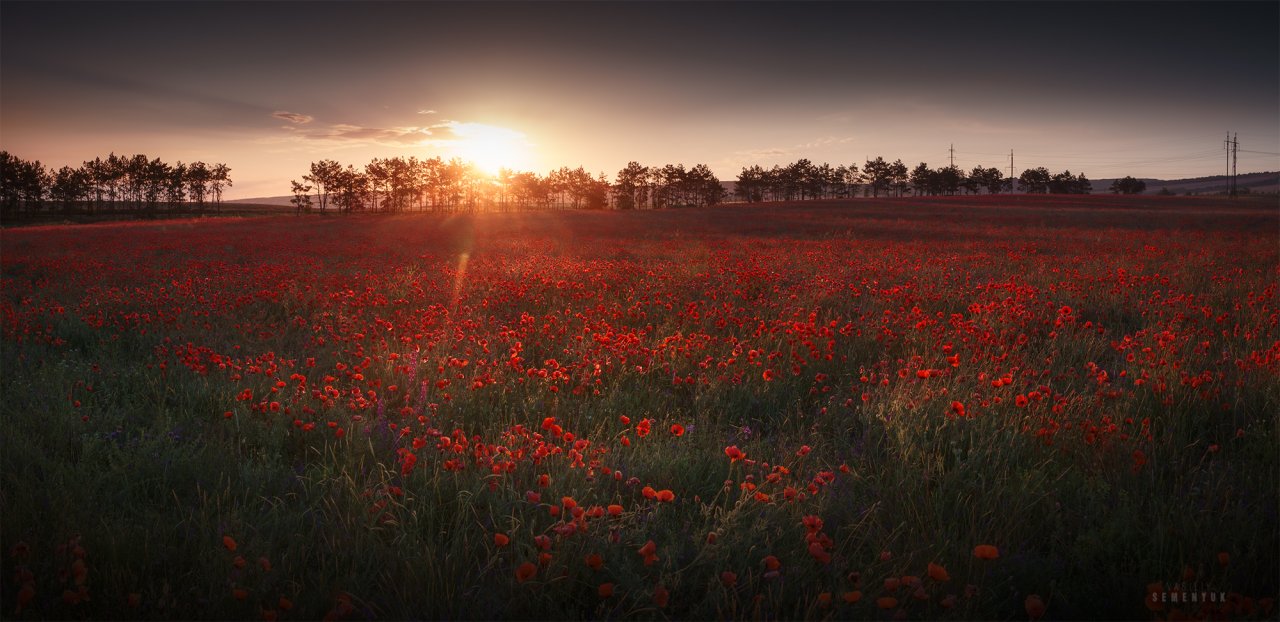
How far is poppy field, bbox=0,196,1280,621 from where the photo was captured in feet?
7.41

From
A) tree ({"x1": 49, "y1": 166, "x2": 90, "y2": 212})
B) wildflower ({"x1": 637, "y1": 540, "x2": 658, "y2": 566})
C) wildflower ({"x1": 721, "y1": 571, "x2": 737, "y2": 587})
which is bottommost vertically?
wildflower ({"x1": 721, "y1": 571, "x2": 737, "y2": 587})

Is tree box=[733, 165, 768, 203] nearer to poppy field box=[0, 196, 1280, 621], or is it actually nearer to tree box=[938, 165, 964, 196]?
tree box=[938, 165, 964, 196]

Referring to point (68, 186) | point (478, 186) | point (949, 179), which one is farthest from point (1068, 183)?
point (68, 186)

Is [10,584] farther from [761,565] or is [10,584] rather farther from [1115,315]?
[1115,315]

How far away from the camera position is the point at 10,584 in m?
2.21

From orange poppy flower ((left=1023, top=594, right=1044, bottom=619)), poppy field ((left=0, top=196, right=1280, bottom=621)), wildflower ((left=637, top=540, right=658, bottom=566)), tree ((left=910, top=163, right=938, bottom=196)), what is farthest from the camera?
tree ((left=910, top=163, right=938, bottom=196))

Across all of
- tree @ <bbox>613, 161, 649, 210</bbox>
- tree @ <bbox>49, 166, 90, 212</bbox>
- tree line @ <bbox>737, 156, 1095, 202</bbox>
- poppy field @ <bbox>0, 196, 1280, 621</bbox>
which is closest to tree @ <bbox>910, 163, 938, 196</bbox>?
tree line @ <bbox>737, 156, 1095, 202</bbox>

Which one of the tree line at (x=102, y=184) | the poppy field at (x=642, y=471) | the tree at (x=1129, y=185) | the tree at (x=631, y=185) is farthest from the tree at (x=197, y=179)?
the tree at (x=1129, y=185)

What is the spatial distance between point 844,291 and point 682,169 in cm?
10530

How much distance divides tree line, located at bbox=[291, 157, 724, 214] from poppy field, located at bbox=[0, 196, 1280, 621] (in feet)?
308

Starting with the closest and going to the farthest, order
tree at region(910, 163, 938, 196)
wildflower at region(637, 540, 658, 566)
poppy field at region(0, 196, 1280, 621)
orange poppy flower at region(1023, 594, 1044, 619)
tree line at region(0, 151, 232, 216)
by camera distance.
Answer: orange poppy flower at region(1023, 594, 1044, 619) < wildflower at region(637, 540, 658, 566) < poppy field at region(0, 196, 1280, 621) < tree line at region(0, 151, 232, 216) < tree at region(910, 163, 938, 196)

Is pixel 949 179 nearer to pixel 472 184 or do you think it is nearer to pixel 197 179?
pixel 472 184

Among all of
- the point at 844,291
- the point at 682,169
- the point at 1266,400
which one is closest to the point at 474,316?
the point at 844,291

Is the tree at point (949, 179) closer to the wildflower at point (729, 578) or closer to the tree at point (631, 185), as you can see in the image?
the tree at point (631, 185)
